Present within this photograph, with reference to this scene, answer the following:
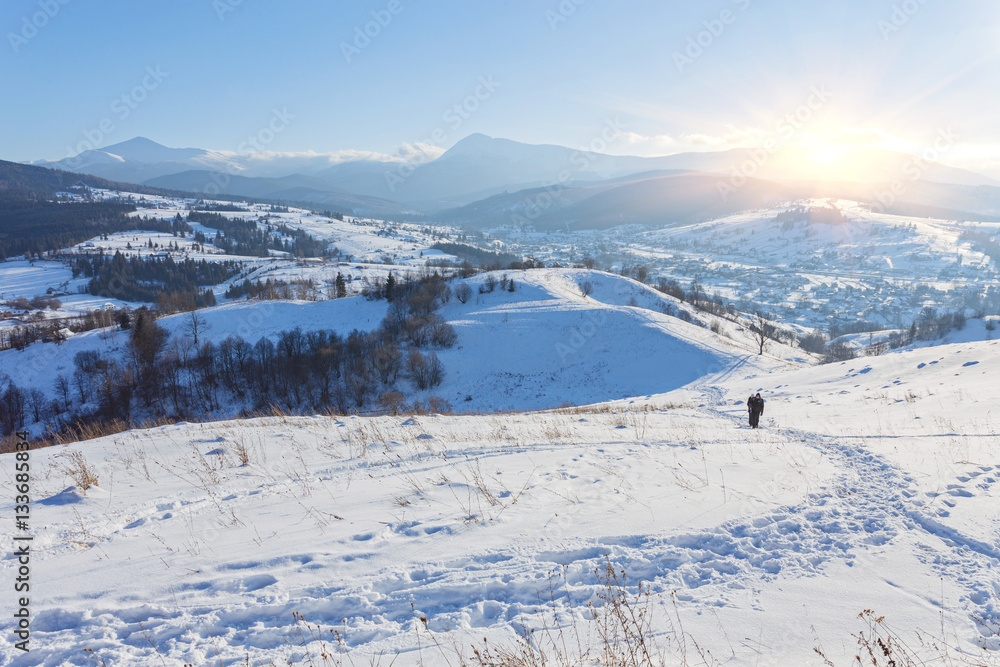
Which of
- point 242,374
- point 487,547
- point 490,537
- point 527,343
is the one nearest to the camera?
point 487,547

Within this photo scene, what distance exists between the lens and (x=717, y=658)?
338 centimetres

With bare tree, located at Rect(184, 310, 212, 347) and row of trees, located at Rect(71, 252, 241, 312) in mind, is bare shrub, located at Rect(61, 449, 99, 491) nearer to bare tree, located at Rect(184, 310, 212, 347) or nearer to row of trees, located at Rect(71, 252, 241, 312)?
bare tree, located at Rect(184, 310, 212, 347)

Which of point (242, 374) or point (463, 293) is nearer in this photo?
point (242, 374)

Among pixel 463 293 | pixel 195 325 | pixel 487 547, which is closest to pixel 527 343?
pixel 463 293

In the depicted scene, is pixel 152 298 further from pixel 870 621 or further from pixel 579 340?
pixel 870 621

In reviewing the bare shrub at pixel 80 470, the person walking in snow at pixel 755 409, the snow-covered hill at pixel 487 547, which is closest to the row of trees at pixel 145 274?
the bare shrub at pixel 80 470

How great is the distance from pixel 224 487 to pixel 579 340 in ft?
159

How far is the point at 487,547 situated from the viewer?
190 inches

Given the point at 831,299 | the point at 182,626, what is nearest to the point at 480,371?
the point at 182,626

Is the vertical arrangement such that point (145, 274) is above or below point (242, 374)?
above

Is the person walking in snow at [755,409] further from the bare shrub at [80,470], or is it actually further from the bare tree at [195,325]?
the bare tree at [195,325]

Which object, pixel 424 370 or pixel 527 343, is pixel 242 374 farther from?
pixel 527 343

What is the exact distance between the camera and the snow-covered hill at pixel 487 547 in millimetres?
3623

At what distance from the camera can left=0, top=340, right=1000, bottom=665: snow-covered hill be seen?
143 inches
